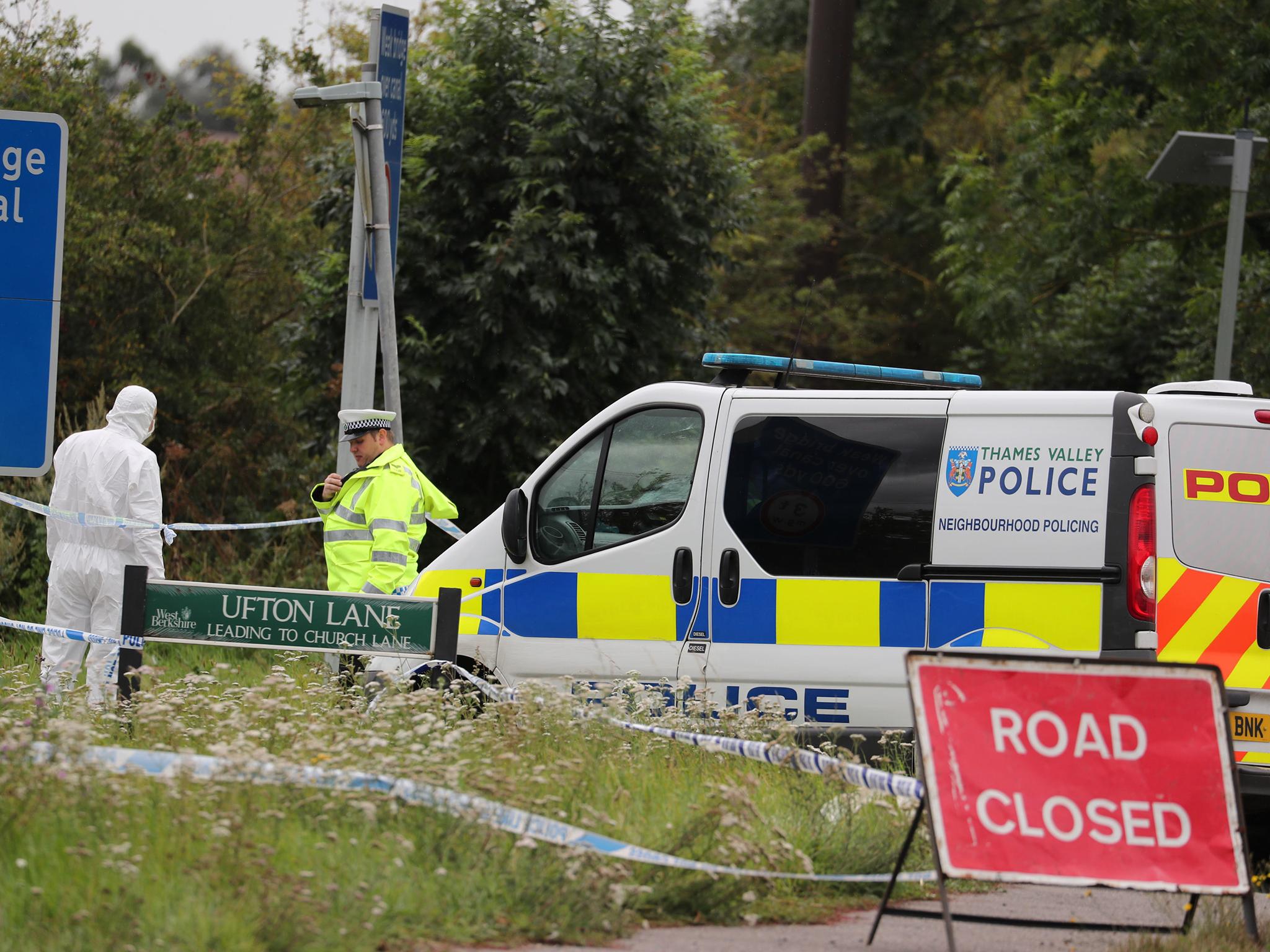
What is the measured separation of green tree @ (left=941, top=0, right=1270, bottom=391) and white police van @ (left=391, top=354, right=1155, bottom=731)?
Result: 29.9 feet

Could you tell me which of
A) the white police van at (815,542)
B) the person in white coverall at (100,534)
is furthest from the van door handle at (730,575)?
the person in white coverall at (100,534)

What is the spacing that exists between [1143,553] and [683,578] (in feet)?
6.27

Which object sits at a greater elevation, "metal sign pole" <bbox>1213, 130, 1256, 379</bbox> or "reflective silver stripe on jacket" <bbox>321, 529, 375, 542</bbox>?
"metal sign pole" <bbox>1213, 130, 1256, 379</bbox>

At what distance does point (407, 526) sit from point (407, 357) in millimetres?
4085

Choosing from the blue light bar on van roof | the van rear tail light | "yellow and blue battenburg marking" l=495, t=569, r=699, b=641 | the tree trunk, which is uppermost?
the tree trunk

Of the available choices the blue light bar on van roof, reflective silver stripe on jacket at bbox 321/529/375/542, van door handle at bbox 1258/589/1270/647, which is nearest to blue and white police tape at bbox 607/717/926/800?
van door handle at bbox 1258/589/1270/647

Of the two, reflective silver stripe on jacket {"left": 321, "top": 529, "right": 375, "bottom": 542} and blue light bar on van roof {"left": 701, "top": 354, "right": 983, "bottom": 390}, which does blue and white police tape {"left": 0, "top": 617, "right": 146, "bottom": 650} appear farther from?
blue light bar on van roof {"left": 701, "top": 354, "right": 983, "bottom": 390}

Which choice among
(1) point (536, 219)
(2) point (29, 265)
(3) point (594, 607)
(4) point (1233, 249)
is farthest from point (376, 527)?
(4) point (1233, 249)

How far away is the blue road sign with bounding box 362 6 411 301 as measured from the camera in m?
8.34

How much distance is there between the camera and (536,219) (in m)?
10.8

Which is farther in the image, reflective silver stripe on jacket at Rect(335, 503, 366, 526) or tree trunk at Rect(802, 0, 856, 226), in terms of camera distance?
tree trunk at Rect(802, 0, 856, 226)

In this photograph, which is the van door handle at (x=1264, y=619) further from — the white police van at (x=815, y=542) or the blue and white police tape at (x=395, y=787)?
the blue and white police tape at (x=395, y=787)

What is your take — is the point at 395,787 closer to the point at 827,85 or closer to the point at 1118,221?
the point at 1118,221

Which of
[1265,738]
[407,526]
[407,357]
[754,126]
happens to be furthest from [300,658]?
[754,126]
